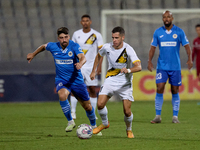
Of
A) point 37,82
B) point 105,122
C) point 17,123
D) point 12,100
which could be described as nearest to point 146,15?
point 37,82

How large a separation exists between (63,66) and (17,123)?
203 cm

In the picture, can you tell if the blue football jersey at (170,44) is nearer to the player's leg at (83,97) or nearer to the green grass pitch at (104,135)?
the green grass pitch at (104,135)

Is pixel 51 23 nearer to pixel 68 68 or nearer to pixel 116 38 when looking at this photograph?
Answer: pixel 68 68

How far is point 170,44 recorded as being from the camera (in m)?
7.52

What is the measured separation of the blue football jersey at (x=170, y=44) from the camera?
748cm

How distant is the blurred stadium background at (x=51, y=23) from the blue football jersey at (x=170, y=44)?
5.23 metres

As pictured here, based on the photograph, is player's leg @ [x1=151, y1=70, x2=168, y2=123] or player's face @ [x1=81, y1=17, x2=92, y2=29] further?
player's face @ [x1=81, y1=17, x2=92, y2=29]

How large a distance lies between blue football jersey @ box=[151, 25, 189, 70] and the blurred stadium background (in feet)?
17.2

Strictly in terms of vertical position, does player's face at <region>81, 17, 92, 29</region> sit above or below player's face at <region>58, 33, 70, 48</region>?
above

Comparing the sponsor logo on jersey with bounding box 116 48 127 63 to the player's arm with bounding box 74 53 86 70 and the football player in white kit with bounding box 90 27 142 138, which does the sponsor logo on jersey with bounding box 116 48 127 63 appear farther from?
the player's arm with bounding box 74 53 86 70

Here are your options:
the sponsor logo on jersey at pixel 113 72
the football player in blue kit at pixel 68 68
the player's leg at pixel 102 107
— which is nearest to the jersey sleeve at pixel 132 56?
the sponsor logo on jersey at pixel 113 72

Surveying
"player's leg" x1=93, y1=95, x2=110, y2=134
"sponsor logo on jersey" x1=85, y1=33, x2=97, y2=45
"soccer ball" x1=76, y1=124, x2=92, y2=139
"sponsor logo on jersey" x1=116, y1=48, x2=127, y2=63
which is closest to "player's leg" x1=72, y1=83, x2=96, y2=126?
"player's leg" x1=93, y1=95, x2=110, y2=134

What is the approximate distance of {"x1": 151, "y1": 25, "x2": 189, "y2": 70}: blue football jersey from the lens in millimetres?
7484

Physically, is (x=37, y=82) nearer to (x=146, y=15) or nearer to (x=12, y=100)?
(x=12, y=100)
